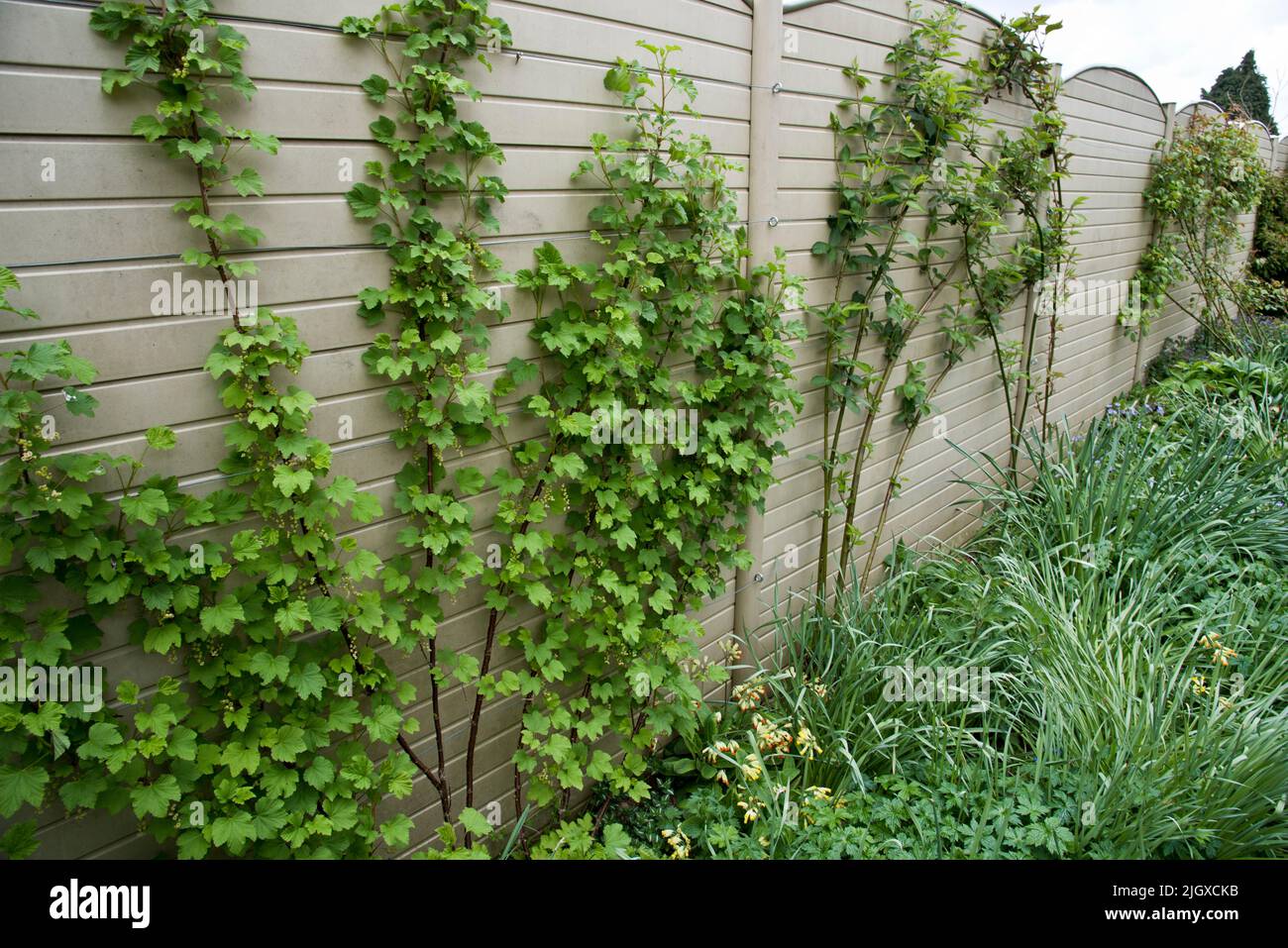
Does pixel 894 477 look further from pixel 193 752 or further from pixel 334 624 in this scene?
pixel 193 752

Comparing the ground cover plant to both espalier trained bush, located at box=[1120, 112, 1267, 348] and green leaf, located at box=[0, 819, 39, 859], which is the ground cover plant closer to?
green leaf, located at box=[0, 819, 39, 859]

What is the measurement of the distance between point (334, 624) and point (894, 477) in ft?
9.90

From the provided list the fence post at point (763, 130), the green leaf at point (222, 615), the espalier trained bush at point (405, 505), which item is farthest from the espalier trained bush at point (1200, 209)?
the green leaf at point (222, 615)

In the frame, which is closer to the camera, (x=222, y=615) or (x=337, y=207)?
(x=222, y=615)

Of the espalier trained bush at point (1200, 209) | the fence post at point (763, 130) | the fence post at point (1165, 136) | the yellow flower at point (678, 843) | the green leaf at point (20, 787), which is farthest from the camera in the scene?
the fence post at point (1165, 136)

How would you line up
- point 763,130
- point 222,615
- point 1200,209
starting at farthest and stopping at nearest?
point 1200,209
point 763,130
point 222,615

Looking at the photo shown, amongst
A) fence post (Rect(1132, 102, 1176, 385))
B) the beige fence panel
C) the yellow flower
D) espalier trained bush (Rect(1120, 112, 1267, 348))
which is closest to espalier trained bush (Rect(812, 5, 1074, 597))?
the beige fence panel

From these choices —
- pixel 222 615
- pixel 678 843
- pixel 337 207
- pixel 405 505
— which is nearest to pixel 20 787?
pixel 222 615

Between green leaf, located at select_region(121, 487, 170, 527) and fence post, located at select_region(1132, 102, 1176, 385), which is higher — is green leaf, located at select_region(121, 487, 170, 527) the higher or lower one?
the lower one

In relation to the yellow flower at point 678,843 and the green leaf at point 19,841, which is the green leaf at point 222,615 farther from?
the yellow flower at point 678,843

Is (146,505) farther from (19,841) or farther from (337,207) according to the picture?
(337,207)

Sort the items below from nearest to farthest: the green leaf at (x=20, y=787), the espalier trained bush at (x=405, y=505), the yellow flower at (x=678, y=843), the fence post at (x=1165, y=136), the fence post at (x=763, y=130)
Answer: the green leaf at (x=20, y=787)
the espalier trained bush at (x=405, y=505)
the yellow flower at (x=678, y=843)
the fence post at (x=763, y=130)
the fence post at (x=1165, y=136)

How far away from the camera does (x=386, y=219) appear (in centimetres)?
202

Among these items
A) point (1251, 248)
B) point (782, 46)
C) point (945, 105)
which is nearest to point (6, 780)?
point (782, 46)
